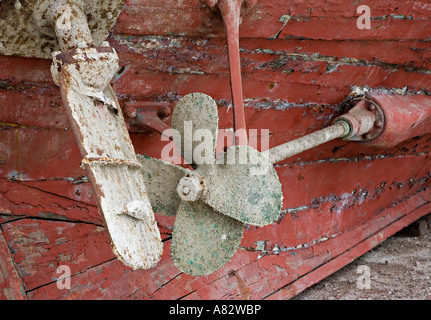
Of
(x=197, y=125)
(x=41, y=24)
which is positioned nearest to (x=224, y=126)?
(x=197, y=125)

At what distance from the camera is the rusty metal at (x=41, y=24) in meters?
2.18

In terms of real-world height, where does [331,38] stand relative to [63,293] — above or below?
above

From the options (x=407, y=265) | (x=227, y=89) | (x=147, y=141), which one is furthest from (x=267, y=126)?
(x=407, y=265)

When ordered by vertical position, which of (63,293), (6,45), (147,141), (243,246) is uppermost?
(6,45)

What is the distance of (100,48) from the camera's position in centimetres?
216

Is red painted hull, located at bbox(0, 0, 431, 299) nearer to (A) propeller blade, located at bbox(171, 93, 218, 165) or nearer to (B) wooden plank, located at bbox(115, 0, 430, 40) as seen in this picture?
(B) wooden plank, located at bbox(115, 0, 430, 40)

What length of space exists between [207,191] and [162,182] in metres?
0.23

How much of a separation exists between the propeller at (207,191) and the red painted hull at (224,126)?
535 millimetres

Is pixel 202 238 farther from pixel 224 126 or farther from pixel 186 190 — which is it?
pixel 224 126

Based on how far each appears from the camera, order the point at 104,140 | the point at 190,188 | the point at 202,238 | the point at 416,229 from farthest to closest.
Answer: the point at 416,229
the point at 202,238
the point at 190,188
the point at 104,140

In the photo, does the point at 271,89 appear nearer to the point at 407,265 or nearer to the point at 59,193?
the point at 59,193

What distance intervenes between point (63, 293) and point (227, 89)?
151 centimetres

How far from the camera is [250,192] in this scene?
224cm

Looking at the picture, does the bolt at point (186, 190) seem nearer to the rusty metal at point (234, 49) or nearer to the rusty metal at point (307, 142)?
the rusty metal at point (234, 49)
